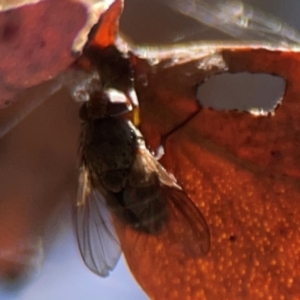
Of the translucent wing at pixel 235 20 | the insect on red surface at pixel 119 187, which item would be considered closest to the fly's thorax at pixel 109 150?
the insect on red surface at pixel 119 187

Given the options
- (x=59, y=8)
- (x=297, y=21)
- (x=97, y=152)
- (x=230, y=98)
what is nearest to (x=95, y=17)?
(x=59, y=8)

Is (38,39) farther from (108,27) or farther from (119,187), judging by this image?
(119,187)

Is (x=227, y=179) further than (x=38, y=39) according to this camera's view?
Yes

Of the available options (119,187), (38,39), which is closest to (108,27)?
(38,39)

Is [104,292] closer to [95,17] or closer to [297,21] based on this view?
[297,21]

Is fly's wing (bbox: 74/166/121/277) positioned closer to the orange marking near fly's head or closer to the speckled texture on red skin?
the speckled texture on red skin
